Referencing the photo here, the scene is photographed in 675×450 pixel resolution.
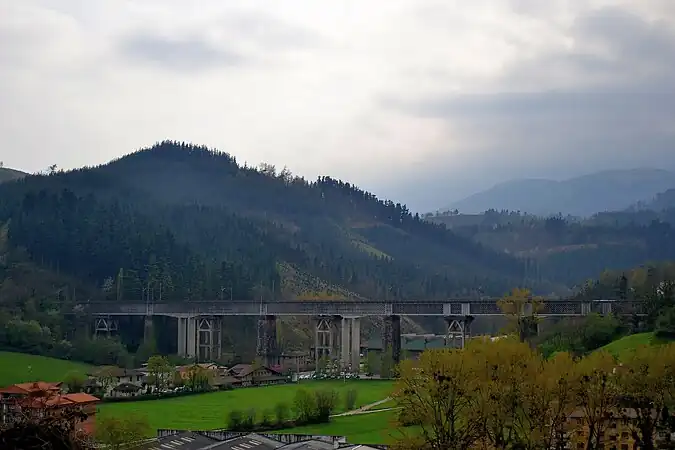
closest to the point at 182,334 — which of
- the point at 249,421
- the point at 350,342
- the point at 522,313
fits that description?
the point at 350,342

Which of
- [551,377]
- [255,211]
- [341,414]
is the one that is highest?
[255,211]

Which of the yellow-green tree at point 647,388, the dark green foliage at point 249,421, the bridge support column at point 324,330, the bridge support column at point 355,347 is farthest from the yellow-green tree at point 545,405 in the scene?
the bridge support column at point 324,330

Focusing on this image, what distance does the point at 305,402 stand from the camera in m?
53.1

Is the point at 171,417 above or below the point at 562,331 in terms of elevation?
below

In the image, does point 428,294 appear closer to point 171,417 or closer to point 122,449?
point 171,417

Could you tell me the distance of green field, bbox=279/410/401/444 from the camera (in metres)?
44.8

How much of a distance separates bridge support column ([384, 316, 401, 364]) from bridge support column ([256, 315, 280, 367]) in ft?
38.1

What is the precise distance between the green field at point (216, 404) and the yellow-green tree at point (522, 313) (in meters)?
11.3

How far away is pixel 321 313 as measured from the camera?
91562 mm

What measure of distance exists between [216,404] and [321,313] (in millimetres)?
30524

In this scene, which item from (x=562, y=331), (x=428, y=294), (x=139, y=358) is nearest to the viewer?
(x=562, y=331)

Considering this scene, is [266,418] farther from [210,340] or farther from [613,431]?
[210,340]

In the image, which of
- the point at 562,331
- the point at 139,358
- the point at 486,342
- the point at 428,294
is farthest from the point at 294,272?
the point at 486,342

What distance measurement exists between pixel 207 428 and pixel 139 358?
40.9 meters
